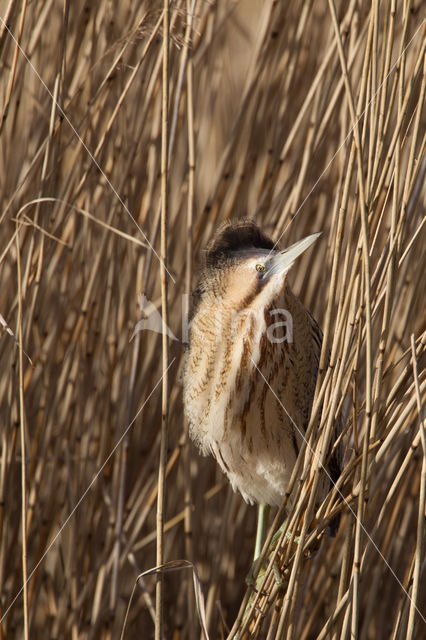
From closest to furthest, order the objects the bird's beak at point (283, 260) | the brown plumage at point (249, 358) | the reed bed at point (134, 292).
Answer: the bird's beak at point (283, 260) < the brown plumage at point (249, 358) < the reed bed at point (134, 292)

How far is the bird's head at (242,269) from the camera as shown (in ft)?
4.91

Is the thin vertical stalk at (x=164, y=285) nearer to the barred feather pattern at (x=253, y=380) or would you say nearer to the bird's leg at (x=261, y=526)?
the barred feather pattern at (x=253, y=380)

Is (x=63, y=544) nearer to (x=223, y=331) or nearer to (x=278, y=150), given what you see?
(x=223, y=331)

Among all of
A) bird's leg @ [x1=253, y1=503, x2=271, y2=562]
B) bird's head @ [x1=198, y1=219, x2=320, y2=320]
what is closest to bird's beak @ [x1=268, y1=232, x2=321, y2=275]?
bird's head @ [x1=198, y1=219, x2=320, y2=320]

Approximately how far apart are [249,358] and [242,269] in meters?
0.19

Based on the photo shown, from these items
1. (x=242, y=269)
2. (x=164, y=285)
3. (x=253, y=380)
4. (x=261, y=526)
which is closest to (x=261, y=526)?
(x=261, y=526)

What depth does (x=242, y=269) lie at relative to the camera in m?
1.55

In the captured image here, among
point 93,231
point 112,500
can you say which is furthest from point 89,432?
point 93,231

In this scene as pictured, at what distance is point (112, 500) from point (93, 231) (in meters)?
0.69

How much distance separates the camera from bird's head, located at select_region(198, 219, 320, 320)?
150 cm

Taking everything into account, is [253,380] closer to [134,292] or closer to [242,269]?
[242,269]

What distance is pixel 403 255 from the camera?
3.75 ft

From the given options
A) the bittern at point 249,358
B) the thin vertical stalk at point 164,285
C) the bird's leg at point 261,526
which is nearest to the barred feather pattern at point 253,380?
the bittern at point 249,358

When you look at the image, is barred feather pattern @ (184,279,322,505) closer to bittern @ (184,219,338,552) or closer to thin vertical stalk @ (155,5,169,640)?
bittern @ (184,219,338,552)
